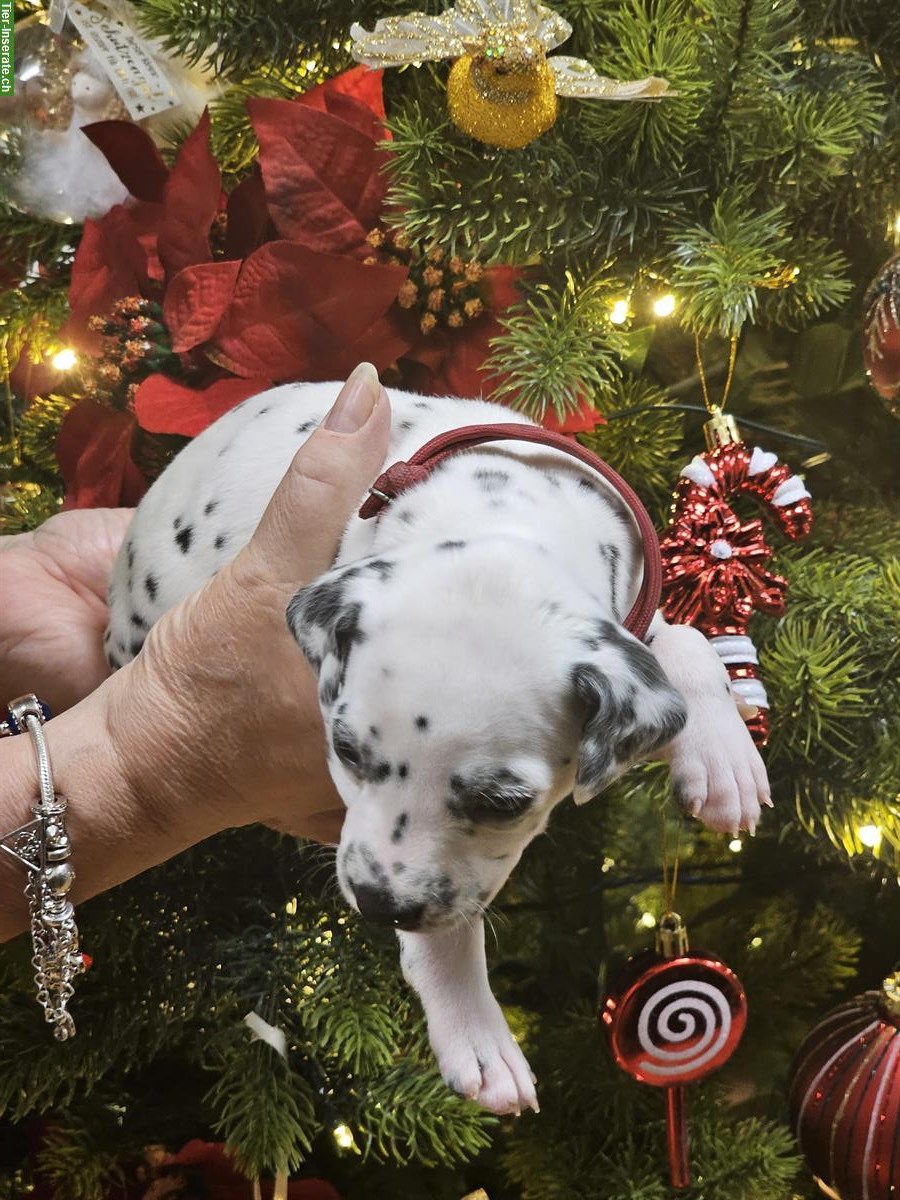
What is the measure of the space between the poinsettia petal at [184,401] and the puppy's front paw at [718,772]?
886mm

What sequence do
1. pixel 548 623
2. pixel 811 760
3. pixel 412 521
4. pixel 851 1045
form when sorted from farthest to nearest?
pixel 851 1045
pixel 811 760
pixel 412 521
pixel 548 623

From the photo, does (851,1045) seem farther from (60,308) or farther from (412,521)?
(60,308)

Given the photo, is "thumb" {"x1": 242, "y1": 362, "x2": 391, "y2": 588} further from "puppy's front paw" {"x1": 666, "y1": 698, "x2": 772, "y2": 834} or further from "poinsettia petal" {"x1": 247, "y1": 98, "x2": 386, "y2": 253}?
"puppy's front paw" {"x1": 666, "y1": 698, "x2": 772, "y2": 834}

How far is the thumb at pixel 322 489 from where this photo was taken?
4.65 ft

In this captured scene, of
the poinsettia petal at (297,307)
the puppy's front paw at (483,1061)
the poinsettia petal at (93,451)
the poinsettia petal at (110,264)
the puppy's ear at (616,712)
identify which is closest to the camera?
the puppy's ear at (616,712)

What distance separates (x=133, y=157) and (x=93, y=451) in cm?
48

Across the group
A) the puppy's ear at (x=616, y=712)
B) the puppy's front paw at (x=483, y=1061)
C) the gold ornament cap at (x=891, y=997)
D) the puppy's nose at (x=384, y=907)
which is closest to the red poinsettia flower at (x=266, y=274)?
the puppy's ear at (x=616, y=712)

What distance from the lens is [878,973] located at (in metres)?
2.27

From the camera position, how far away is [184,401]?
1.75m

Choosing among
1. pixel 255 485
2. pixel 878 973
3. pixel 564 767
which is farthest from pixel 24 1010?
pixel 878 973

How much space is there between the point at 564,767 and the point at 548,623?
0.18 metres

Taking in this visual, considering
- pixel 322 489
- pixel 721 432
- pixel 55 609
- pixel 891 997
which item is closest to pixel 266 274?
pixel 322 489

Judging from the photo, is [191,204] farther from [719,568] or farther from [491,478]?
[719,568]

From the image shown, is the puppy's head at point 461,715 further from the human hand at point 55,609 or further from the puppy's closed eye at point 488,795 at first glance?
the human hand at point 55,609
